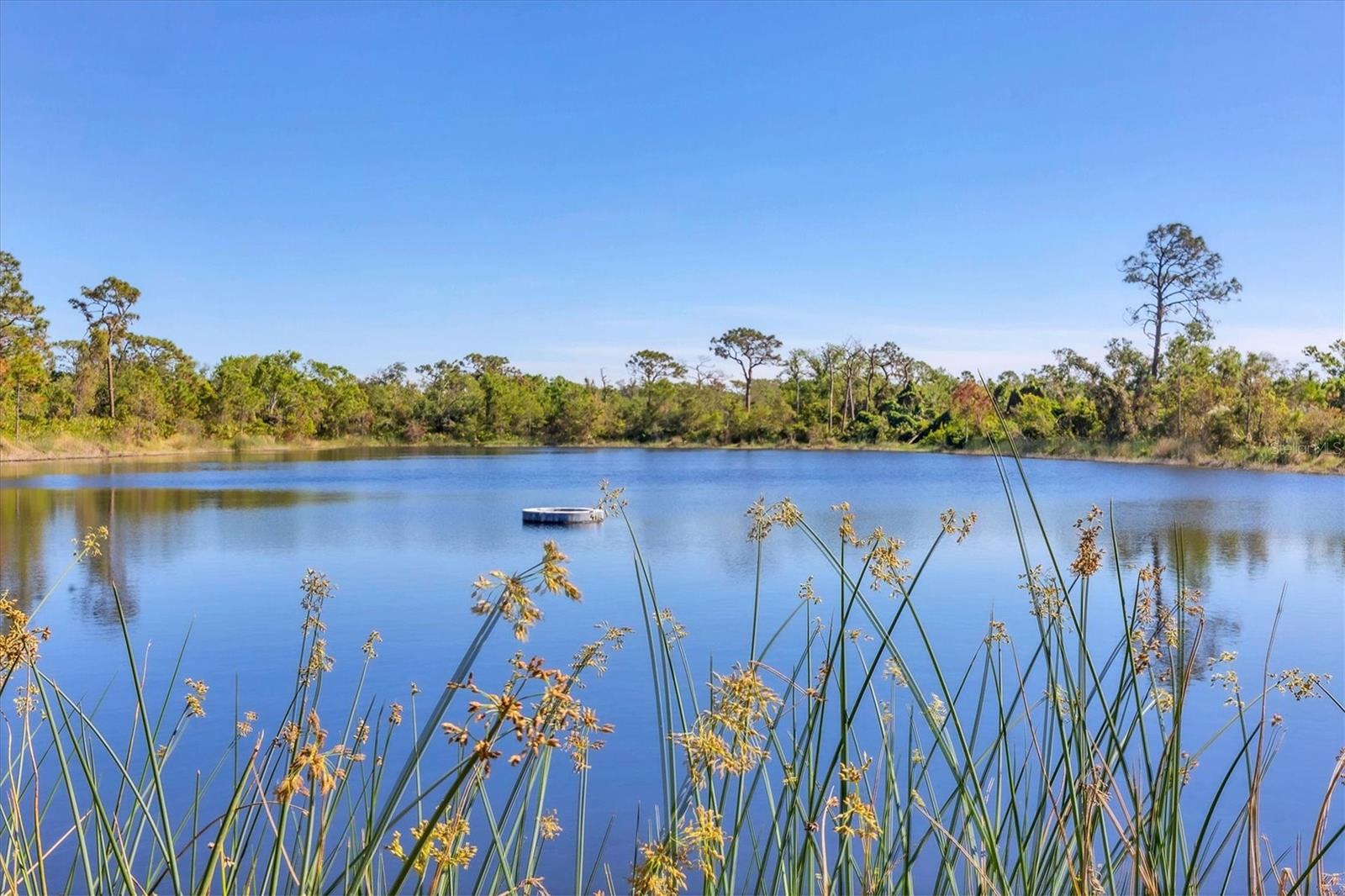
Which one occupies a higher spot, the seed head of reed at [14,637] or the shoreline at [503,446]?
the seed head of reed at [14,637]

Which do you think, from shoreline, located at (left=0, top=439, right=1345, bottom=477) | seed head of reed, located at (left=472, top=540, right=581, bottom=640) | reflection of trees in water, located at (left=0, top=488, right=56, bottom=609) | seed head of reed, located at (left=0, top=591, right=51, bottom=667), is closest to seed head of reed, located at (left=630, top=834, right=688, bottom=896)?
seed head of reed, located at (left=472, top=540, right=581, bottom=640)

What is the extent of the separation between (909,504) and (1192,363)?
1935 cm

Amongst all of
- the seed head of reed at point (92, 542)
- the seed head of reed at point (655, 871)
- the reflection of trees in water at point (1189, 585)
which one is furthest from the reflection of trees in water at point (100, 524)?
the reflection of trees in water at point (1189, 585)

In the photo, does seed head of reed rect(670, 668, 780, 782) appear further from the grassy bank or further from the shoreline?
the grassy bank

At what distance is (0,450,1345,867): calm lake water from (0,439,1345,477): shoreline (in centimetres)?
256

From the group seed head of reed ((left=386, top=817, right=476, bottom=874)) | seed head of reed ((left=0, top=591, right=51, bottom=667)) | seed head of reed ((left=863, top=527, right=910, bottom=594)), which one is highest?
seed head of reed ((left=863, top=527, right=910, bottom=594))

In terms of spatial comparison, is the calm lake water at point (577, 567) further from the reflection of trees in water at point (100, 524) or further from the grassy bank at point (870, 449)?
the grassy bank at point (870, 449)

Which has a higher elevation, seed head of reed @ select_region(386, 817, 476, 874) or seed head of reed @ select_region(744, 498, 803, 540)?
seed head of reed @ select_region(744, 498, 803, 540)

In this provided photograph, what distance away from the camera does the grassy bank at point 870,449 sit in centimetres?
2380

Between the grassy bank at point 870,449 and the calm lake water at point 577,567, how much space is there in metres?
2.04

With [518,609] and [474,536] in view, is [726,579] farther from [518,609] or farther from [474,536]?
[518,609]

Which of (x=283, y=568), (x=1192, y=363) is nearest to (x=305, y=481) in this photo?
(x=283, y=568)

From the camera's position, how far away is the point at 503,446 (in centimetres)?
4709

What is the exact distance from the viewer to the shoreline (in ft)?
81.2
